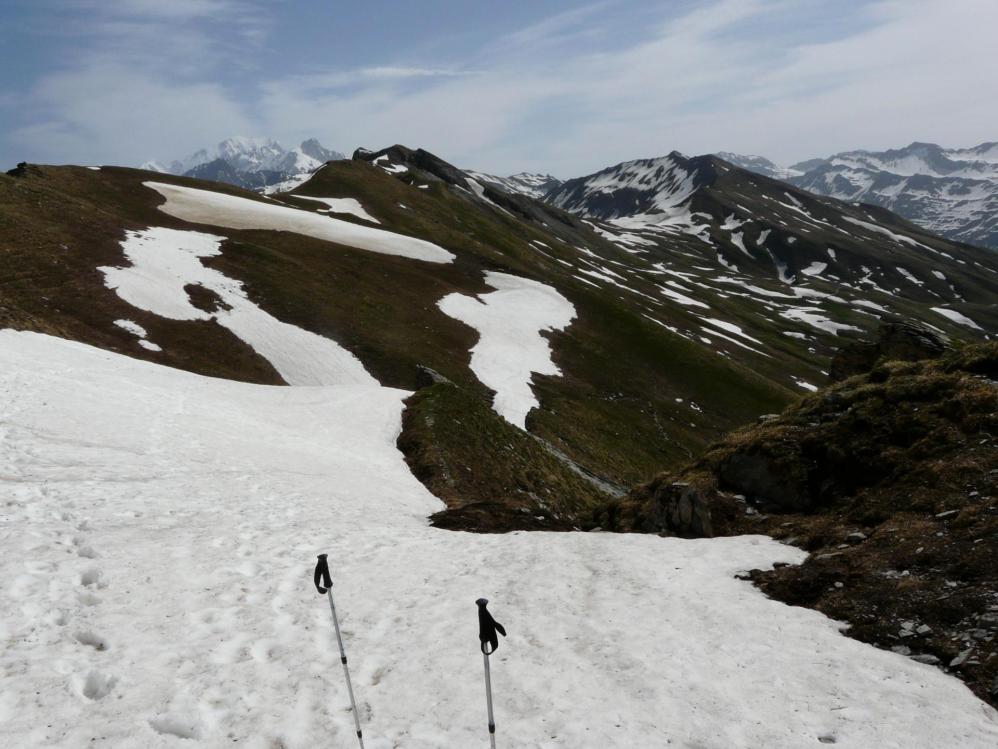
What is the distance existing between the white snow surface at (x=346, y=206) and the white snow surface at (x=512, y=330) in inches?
1195

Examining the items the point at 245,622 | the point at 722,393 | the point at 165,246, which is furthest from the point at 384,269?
the point at 245,622

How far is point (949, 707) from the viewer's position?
28.4ft

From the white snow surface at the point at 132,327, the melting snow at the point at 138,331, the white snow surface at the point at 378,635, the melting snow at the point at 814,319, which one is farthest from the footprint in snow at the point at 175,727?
the melting snow at the point at 814,319

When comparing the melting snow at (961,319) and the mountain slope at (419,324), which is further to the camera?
the melting snow at (961,319)

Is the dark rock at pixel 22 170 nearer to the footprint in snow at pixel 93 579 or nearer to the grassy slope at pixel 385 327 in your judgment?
the grassy slope at pixel 385 327

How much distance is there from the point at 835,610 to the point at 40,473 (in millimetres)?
21687

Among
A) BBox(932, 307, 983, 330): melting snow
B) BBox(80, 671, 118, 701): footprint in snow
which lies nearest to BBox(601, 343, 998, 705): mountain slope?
BBox(80, 671, 118, 701): footprint in snow

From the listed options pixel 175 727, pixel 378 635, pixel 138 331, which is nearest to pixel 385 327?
pixel 138 331

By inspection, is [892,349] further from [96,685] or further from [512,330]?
[512,330]

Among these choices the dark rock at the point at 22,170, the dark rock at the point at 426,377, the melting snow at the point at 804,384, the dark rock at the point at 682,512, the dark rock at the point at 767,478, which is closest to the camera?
the dark rock at the point at 682,512

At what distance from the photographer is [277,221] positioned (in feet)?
235

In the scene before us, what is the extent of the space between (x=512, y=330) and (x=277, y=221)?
118 ft

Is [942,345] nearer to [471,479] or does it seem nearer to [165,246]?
[471,479]

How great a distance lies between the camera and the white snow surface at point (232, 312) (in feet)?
145
